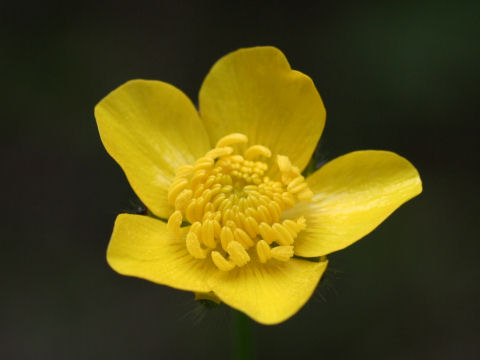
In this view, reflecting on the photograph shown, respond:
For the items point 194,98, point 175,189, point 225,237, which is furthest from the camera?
point 194,98

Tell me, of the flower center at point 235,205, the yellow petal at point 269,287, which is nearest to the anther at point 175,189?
the flower center at point 235,205

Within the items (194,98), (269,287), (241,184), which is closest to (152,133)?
(241,184)

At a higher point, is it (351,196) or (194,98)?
(194,98)

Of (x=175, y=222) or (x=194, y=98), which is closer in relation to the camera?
(x=175, y=222)

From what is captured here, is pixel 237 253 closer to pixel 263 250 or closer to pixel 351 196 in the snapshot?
pixel 263 250

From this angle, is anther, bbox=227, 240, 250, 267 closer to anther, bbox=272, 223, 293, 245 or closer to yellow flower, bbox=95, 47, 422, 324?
yellow flower, bbox=95, 47, 422, 324

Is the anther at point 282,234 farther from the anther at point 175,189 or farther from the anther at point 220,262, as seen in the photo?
the anther at point 175,189
